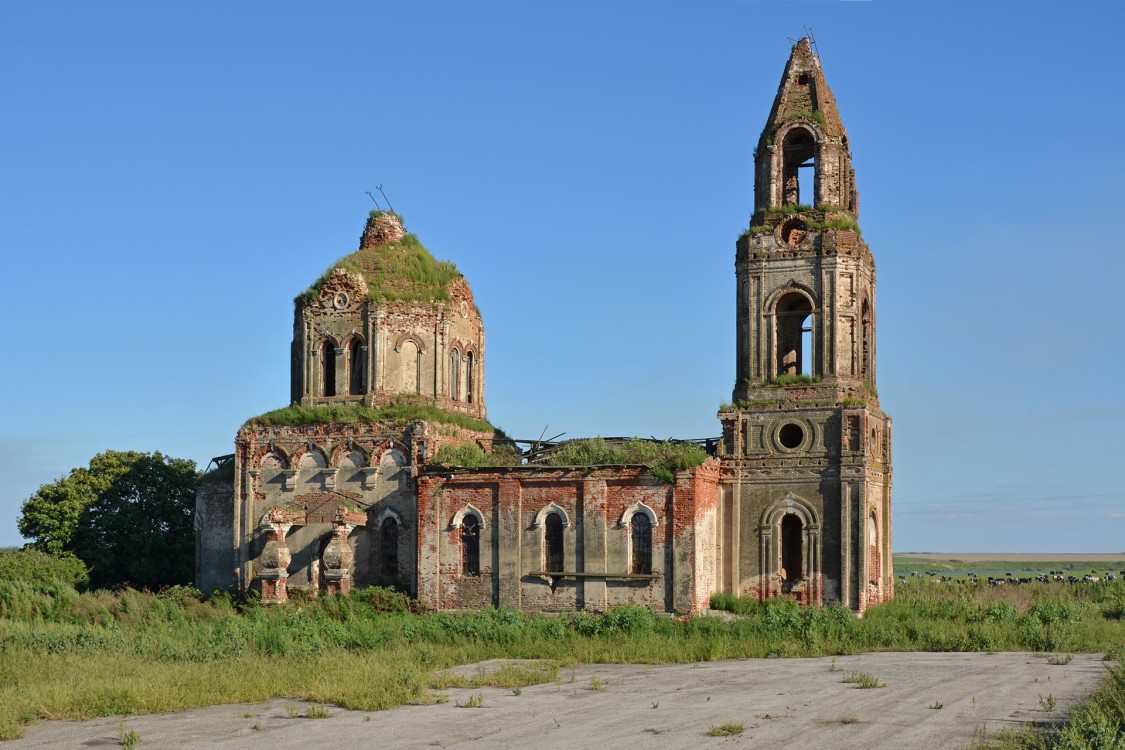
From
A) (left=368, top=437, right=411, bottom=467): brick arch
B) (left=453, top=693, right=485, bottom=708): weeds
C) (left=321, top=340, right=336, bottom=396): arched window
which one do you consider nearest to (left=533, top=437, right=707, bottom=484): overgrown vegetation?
(left=368, top=437, right=411, bottom=467): brick arch

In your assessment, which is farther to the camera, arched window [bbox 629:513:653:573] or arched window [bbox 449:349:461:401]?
arched window [bbox 449:349:461:401]

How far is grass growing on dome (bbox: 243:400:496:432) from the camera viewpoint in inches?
1323

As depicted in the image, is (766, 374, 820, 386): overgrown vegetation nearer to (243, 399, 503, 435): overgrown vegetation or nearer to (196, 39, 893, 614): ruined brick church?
(196, 39, 893, 614): ruined brick church

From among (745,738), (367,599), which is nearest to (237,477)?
(367,599)

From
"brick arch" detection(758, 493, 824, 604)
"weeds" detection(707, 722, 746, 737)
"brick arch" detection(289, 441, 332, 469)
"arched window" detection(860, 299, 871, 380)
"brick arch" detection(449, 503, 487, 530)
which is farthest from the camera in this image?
"brick arch" detection(289, 441, 332, 469)

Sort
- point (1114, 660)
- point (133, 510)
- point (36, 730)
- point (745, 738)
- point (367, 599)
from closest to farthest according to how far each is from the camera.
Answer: point (745, 738), point (36, 730), point (1114, 660), point (367, 599), point (133, 510)

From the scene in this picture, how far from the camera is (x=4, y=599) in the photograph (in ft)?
112

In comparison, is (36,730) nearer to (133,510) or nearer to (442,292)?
(442,292)

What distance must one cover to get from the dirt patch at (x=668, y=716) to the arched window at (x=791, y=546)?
825 centimetres

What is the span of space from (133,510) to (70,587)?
185 inches

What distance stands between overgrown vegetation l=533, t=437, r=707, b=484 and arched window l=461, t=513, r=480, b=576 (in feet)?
7.50

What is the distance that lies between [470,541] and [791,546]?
7.58 meters

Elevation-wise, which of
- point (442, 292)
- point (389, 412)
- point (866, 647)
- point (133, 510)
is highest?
point (442, 292)

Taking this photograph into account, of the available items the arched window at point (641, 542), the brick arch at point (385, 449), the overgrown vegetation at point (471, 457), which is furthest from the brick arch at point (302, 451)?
the arched window at point (641, 542)
